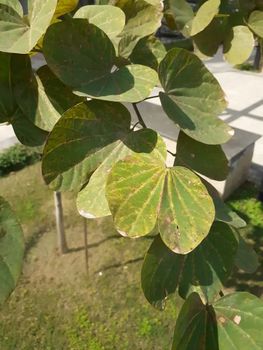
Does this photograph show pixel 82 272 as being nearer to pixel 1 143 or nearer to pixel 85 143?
pixel 1 143

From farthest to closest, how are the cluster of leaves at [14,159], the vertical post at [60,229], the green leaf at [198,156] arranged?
the cluster of leaves at [14,159] < the vertical post at [60,229] < the green leaf at [198,156]

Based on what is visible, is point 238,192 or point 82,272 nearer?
point 82,272

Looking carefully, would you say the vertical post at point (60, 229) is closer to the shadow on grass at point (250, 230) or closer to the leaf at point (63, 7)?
the shadow on grass at point (250, 230)

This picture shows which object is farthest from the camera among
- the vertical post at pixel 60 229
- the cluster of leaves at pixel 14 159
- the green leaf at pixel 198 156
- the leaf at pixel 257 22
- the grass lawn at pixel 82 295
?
the cluster of leaves at pixel 14 159

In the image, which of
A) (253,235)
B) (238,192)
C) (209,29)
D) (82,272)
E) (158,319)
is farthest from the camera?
(238,192)

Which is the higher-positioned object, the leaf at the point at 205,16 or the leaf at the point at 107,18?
the leaf at the point at 107,18

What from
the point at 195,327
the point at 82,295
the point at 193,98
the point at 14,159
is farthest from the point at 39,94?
the point at 14,159

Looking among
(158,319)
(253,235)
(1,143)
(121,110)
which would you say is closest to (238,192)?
(253,235)

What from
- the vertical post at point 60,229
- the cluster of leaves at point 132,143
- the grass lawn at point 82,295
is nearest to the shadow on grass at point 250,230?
the grass lawn at point 82,295
